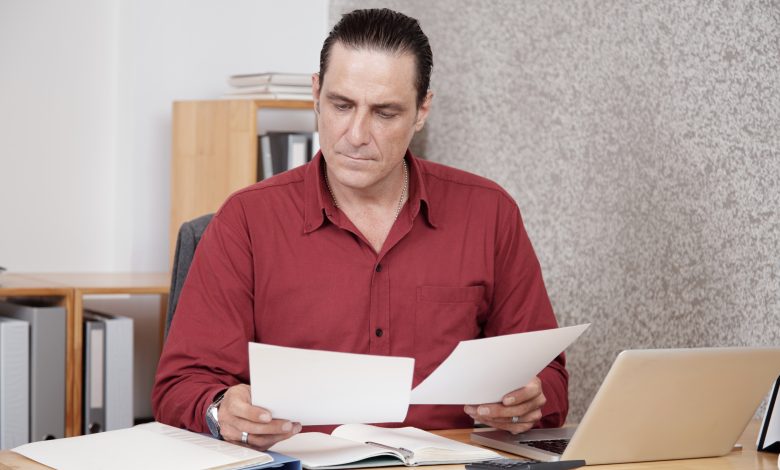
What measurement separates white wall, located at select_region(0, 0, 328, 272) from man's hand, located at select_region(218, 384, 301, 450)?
6.17 ft

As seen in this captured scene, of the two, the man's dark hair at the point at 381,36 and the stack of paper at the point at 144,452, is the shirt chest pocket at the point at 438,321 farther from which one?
the stack of paper at the point at 144,452

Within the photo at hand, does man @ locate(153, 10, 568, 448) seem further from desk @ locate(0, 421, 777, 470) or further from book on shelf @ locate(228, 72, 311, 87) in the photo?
book on shelf @ locate(228, 72, 311, 87)

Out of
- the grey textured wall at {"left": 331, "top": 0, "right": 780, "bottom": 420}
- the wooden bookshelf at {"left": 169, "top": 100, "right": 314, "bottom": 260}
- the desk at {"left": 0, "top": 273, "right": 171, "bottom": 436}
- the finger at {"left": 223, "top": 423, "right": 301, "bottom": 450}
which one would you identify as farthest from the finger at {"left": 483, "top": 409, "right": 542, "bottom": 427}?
the wooden bookshelf at {"left": 169, "top": 100, "right": 314, "bottom": 260}

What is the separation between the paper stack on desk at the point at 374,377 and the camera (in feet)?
3.53

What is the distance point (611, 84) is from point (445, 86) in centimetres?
72

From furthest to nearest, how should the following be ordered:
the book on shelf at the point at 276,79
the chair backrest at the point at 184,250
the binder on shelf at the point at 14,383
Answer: the book on shelf at the point at 276,79, the binder on shelf at the point at 14,383, the chair backrest at the point at 184,250

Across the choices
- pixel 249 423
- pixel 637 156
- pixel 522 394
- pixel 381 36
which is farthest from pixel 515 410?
pixel 637 156

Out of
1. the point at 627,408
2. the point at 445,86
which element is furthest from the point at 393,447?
the point at 445,86

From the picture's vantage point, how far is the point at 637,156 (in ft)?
6.15

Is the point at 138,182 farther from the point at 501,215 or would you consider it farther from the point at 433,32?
the point at 501,215

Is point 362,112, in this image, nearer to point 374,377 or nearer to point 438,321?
point 438,321

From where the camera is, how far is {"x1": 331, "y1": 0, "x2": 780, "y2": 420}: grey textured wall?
1.62 meters

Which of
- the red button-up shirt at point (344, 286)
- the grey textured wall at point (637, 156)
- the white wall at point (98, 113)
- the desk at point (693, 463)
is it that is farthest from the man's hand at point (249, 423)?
the white wall at point (98, 113)

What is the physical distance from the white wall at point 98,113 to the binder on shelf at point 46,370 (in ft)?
1.90
